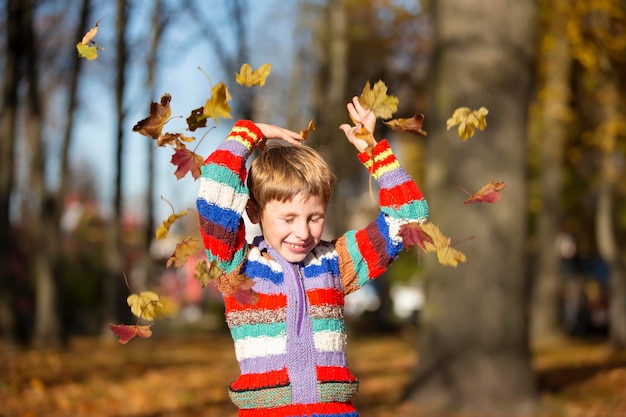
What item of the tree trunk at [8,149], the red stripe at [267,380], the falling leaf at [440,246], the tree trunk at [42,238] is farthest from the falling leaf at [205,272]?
the tree trunk at [42,238]

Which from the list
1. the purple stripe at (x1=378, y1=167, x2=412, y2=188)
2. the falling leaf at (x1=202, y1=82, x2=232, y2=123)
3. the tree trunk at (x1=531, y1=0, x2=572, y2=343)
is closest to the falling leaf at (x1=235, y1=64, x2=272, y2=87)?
the falling leaf at (x1=202, y1=82, x2=232, y2=123)

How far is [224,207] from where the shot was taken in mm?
3203

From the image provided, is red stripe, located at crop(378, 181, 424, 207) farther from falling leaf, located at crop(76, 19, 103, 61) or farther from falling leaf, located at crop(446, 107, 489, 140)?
falling leaf, located at crop(76, 19, 103, 61)

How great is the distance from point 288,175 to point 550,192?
52.0ft

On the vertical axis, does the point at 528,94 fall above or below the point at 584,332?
above

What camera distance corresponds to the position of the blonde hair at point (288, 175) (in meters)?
3.17

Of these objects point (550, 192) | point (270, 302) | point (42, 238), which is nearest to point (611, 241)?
→ point (550, 192)

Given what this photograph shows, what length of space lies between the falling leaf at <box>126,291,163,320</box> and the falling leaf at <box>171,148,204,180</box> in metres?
0.48

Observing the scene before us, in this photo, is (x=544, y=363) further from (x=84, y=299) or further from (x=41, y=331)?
(x=84, y=299)

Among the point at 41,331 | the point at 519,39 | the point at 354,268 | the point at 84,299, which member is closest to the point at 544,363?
the point at 519,39

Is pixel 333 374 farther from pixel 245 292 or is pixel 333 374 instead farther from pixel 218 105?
pixel 218 105

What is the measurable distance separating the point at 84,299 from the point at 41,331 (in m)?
7.58

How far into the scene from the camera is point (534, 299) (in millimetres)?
18609

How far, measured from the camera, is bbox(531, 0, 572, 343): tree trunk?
57.8ft
